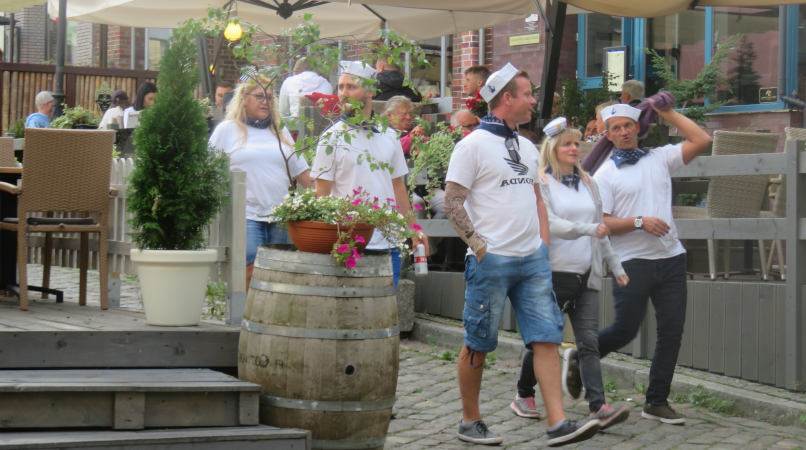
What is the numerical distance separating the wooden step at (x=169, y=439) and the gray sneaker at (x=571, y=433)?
1211 millimetres

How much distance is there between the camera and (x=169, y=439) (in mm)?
3752

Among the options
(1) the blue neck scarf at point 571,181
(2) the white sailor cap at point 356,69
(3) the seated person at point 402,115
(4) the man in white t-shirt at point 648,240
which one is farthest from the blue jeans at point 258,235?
(3) the seated person at point 402,115

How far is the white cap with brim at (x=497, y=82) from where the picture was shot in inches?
186

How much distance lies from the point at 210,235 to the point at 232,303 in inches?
17.6

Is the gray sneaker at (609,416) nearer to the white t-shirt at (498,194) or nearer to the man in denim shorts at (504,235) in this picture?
the man in denim shorts at (504,235)

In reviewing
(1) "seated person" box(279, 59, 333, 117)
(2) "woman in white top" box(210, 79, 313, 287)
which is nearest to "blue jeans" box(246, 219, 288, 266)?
(2) "woman in white top" box(210, 79, 313, 287)

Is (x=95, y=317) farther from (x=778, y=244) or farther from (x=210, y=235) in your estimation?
(x=778, y=244)

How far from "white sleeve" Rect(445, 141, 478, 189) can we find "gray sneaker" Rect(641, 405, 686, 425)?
5.70 ft

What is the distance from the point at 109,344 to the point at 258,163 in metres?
1.60

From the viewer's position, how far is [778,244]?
7074 mm

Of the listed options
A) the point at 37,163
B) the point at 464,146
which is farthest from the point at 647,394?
the point at 37,163

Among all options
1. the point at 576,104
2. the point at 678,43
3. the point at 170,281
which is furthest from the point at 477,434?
the point at 678,43

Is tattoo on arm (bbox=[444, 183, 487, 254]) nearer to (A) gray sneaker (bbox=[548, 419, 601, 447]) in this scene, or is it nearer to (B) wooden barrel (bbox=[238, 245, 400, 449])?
(B) wooden barrel (bbox=[238, 245, 400, 449])

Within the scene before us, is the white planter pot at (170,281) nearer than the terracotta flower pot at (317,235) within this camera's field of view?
No
